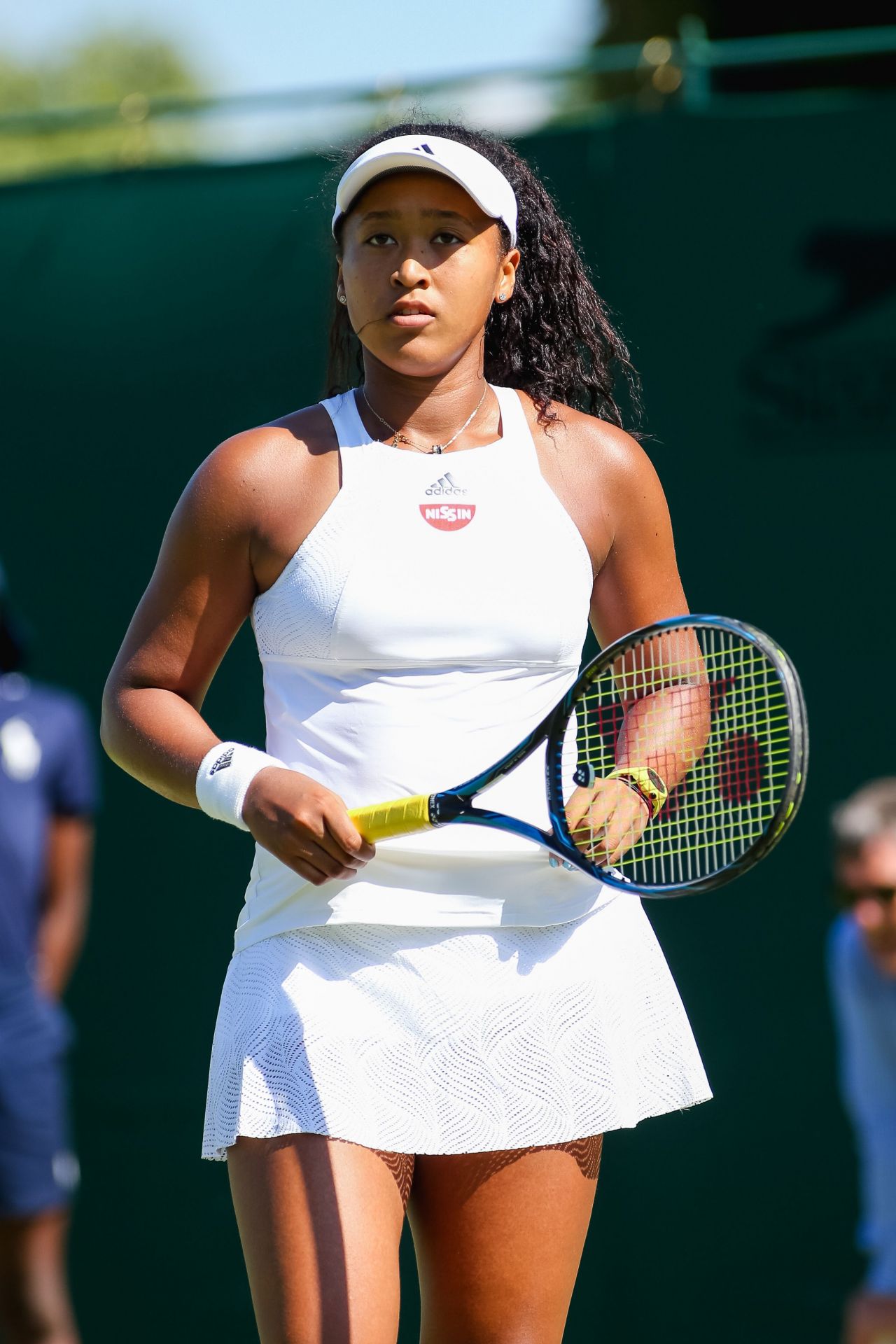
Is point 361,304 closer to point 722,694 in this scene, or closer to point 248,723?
point 722,694

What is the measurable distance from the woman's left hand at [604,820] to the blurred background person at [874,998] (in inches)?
52.5

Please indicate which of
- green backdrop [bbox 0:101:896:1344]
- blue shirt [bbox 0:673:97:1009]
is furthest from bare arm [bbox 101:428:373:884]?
green backdrop [bbox 0:101:896:1344]

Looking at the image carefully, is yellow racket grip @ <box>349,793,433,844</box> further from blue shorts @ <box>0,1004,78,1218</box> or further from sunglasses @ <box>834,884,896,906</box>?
blue shorts @ <box>0,1004,78,1218</box>

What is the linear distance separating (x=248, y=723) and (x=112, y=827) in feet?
1.22

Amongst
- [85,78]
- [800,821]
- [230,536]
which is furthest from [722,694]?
[85,78]

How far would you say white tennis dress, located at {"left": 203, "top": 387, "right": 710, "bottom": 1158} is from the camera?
171cm

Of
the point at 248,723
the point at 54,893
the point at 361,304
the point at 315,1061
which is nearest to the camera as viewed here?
the point at 315,1061

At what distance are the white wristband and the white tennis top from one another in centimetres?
7

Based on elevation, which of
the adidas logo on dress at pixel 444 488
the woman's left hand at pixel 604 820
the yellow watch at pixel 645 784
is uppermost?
the adidas logo on dress at pixel 444 488

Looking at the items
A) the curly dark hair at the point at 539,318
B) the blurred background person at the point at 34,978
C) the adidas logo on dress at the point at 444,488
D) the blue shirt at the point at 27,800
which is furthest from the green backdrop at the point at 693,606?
the adidas logo on dress at the point at 444,488

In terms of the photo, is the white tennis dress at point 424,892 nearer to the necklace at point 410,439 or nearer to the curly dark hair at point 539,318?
the necklace at point 410,439

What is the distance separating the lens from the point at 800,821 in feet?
11.6

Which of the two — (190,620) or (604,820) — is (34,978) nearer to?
(190,620)

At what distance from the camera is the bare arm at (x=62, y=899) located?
3.33 metres
